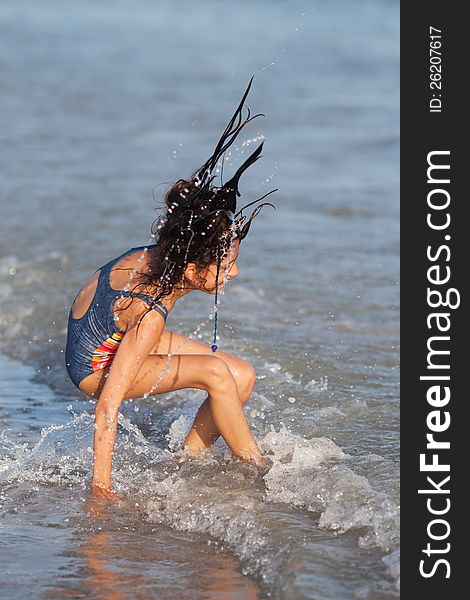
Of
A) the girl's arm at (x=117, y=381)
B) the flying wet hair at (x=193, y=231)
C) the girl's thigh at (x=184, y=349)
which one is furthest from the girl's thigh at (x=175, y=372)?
the flying wet hair at (x=193, y=231)

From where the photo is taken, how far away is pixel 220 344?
6.35 metres

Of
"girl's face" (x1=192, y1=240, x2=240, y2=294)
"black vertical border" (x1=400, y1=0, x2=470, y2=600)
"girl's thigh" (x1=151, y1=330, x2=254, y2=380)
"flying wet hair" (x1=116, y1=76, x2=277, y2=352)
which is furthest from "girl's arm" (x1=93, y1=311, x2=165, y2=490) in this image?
"black vertical border" (x1=400, y1=0, x2=470, y2=600)

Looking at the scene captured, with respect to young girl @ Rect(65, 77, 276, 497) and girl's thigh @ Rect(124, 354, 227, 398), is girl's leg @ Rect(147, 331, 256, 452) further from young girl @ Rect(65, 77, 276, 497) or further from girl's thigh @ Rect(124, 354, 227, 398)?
girl's thigh @ Rect(124, 354, 227, 398)

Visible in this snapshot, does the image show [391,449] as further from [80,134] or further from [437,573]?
[80,134]

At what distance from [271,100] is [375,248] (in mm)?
7401

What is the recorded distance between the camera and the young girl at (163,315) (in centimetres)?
409

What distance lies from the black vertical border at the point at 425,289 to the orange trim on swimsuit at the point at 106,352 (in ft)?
4.03

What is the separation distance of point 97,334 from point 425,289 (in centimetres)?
154

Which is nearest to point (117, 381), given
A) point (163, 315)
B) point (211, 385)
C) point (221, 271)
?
point (163, 315)

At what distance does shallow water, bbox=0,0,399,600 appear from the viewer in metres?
3.73

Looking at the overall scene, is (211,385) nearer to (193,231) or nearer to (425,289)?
(193,231)

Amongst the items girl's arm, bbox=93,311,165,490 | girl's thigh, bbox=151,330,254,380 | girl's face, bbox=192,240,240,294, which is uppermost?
girl's face, bbox=192,240,240,294

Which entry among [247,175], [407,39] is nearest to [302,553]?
[407,39]

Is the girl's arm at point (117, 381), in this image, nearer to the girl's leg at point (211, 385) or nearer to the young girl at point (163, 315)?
the young girl at point (163, 315)
